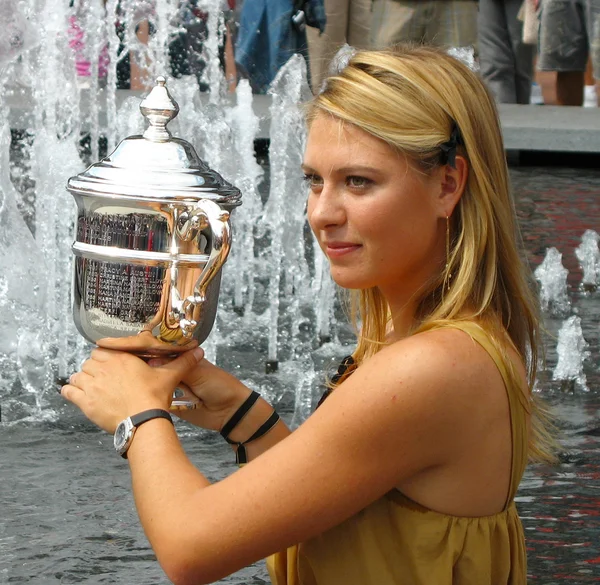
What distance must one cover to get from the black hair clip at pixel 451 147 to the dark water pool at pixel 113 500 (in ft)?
2.07

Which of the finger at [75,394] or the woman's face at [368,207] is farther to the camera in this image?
the finger at [75,394]

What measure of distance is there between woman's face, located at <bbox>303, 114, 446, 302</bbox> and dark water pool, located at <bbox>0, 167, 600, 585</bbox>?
591mm

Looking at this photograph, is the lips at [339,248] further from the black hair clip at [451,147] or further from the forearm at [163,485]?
the forearm at [163,485]

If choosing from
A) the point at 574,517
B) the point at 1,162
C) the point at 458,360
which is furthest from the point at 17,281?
the point at 458,360

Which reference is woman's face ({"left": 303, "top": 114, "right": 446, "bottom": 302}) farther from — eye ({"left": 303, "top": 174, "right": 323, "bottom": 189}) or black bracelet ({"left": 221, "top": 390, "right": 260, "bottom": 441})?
black bracelet ({"left": 221, "top": 390, "right": 260, "bottom": 441})

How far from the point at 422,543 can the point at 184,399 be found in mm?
470

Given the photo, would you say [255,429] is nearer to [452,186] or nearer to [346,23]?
[452,186]

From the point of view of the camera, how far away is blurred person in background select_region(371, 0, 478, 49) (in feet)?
22.8

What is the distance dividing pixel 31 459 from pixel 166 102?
1725 mm

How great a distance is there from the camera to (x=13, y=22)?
7.14m

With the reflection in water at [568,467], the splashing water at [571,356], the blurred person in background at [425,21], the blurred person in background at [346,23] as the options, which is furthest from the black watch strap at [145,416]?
the blurred person in background at [346,23]

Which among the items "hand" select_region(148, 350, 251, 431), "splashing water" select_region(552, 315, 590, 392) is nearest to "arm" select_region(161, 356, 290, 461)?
"hand" select_region(148, 350, 251, 431)

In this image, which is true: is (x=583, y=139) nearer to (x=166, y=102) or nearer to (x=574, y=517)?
(x=574, y=517)

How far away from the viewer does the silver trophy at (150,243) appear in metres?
1.83
